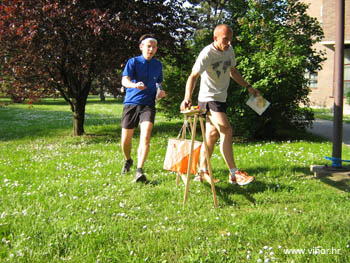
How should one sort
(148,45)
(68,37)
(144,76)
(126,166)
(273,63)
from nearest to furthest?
(148,45) → (144,76) → (126,166) → (273,63) → (68,37)

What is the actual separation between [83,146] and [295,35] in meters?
6.11

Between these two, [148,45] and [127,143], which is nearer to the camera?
[148,45]

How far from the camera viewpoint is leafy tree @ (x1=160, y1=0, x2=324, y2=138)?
7.39 m

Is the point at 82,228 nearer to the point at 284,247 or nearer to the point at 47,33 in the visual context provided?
the point at 284,247

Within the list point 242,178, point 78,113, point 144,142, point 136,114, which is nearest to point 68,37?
point 78,113

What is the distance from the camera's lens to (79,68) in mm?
8156

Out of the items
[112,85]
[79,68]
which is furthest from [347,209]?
[112,85]

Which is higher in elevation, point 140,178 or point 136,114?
point 136,114

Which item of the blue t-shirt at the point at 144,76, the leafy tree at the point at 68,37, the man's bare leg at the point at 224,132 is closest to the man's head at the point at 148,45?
the blue t-shirt at the point at 144,76

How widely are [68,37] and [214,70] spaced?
531 cm

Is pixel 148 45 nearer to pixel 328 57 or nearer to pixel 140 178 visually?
pixel 140 178

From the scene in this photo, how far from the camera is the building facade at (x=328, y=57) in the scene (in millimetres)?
19844

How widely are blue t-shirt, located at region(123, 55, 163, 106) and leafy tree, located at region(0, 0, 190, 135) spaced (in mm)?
3005

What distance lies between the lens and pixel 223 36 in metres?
3.68
